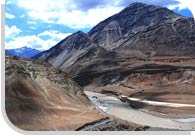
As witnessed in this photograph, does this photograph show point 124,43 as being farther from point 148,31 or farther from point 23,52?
point 23,52

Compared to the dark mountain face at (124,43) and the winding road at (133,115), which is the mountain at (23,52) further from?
the winding road at (133,115)

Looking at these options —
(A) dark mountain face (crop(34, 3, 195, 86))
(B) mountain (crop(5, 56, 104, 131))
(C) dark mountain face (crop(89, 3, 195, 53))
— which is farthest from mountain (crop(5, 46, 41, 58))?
(C) dark mountain face (crop(89, 3, 195, 53))

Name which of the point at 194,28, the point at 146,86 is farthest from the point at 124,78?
the point at 194,28

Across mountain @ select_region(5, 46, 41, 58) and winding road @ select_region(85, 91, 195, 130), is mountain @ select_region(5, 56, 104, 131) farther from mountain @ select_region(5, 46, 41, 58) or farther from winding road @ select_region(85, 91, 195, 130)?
winding road @ select_region(85, 91, 195, 130)

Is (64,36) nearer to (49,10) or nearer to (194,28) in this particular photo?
(49,10)

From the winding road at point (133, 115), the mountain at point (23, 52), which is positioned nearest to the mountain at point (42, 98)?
the mountain at point (23, 52)

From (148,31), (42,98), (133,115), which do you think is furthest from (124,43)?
(42,98)
